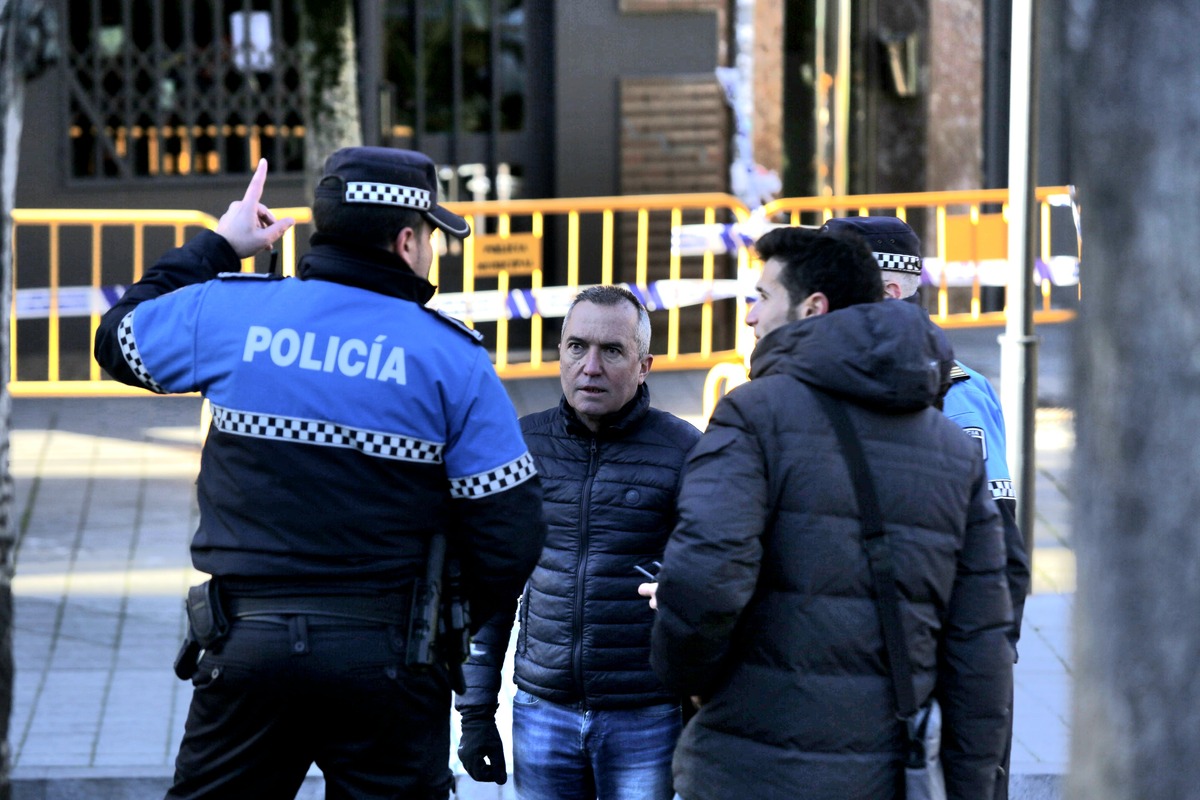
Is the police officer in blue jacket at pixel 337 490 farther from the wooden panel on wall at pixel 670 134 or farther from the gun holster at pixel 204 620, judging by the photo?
the wooden panel on wall at pixel 670 134

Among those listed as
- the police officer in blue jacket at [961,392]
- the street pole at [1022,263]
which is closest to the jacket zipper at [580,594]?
the police officer in blue jacket at [961,392]

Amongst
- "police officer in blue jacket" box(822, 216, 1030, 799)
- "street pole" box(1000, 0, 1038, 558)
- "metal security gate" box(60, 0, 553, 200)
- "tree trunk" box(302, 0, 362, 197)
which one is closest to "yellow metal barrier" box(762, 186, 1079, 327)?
"metal security gate" box(60, 0, 553, 200)

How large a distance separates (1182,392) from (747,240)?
734 cm

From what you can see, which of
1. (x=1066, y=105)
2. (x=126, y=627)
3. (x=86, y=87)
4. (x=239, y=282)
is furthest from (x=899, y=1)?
(x=1066, y=105)

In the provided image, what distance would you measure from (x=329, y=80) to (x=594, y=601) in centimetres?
694

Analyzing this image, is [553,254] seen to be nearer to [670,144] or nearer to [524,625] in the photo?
[670,144]

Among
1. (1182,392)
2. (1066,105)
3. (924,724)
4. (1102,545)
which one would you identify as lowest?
(924,724)

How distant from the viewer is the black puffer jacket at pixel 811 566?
3.12 metres

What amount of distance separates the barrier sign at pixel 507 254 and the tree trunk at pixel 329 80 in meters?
0.98

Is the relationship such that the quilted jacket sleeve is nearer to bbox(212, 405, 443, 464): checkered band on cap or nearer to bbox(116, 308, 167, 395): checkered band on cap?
bbox(212, 405, 443, 464): checkered band on cap

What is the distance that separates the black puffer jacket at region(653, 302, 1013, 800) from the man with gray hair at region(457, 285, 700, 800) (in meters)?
0.57

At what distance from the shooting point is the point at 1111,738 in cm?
202

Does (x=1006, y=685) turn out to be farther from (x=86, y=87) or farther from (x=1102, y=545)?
(x=86, y=87)

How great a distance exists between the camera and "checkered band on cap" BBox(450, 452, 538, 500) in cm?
351
